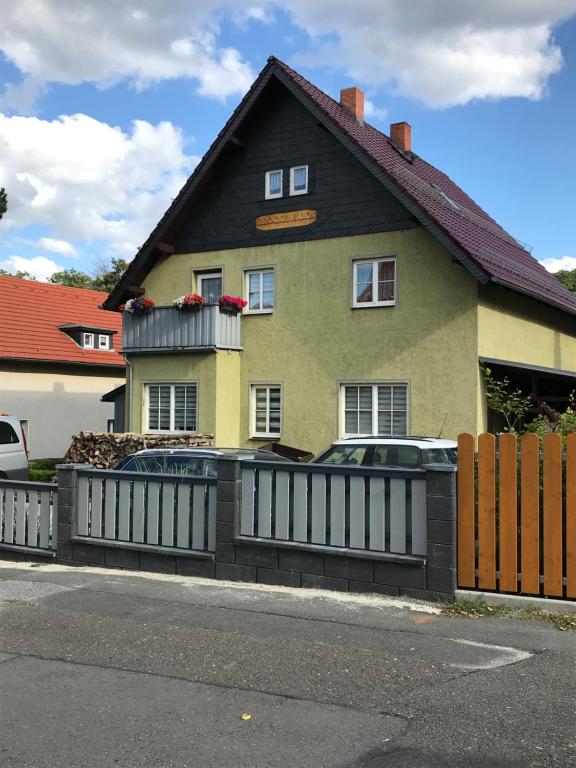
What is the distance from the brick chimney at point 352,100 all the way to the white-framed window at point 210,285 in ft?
21.7

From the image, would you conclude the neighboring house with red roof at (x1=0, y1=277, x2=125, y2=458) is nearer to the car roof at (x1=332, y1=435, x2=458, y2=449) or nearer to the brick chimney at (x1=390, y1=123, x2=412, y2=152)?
the brick chimney at (x1=390, y1=123, x2=412, y2=152)

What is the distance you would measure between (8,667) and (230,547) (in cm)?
326

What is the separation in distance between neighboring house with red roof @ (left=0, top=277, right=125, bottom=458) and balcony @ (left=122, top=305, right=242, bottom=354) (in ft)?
28.0

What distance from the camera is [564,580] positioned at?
7105mm

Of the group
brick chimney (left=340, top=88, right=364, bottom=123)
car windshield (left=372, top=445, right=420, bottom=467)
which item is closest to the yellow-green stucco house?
brick chimney (left=340, top=88, right=364, bottom=123)

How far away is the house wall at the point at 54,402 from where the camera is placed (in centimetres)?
2823

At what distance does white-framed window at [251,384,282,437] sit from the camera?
800 inches

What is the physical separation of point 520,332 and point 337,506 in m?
12.9

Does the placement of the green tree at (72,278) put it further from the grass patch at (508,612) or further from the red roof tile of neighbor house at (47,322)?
the grass patch at (508,612)

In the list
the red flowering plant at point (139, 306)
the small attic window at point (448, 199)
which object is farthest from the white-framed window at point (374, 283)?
the red flowering plant at point (139, 306)

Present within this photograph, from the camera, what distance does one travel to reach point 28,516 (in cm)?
1081

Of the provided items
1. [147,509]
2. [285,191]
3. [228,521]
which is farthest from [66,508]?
[285,191]

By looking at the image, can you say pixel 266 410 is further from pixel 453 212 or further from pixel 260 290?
pixel 453 212

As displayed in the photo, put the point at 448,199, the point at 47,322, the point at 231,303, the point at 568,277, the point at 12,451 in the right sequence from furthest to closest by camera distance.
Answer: the point at 568,277, the point at 47,322, the point at 448,199, the point at 231,303, the point at 12,451
